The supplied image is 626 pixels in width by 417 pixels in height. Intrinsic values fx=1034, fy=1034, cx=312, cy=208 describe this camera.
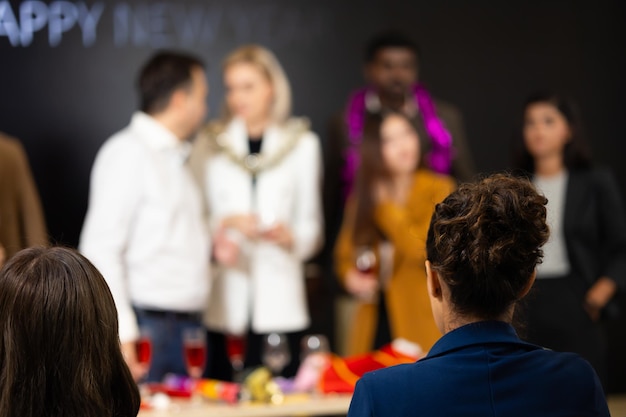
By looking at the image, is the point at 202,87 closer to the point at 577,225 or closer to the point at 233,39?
the point at 233,39

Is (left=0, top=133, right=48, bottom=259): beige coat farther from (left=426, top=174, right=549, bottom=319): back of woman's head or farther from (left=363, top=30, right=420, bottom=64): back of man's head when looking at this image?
(left=426, top=174, right=549, bottom=319): back of woman's head

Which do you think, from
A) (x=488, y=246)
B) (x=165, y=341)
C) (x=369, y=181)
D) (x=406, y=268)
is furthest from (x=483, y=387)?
(x=369, y=181)

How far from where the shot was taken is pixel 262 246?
4.90 meters

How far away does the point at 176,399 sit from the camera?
3545 millimetres

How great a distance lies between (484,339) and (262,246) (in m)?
3.13

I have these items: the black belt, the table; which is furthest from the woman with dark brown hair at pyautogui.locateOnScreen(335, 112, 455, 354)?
the table

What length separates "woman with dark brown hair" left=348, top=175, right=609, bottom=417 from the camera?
1776mm

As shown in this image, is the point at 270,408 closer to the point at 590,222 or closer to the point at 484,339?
the point at 484,339

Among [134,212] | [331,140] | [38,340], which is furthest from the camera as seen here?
[331,140]

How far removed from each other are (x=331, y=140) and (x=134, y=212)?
1411 millimetres

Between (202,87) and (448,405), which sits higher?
(202,87)

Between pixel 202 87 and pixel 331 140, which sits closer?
pixel 202 87

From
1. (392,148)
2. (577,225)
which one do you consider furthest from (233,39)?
(577,225)

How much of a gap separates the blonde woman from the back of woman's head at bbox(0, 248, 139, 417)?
2983mm
